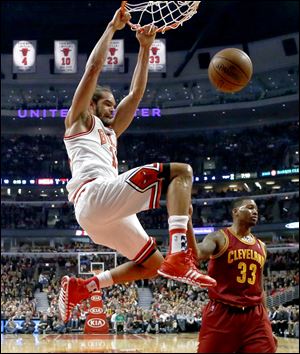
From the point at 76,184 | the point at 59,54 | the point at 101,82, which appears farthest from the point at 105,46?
the point at 101,82

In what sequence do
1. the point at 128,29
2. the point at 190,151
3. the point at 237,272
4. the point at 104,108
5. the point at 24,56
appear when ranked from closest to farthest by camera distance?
the point at 104,108, the point at 237,272, the point at 24,56, the point at 128,29, the point at 190,151

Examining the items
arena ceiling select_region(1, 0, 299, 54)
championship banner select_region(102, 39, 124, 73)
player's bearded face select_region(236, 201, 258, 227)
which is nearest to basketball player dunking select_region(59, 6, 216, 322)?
player's bearded face select_region(236, 201, 258, 227)

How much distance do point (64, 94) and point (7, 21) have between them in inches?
241

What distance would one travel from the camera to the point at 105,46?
468 cm

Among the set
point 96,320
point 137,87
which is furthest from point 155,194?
point 96,320

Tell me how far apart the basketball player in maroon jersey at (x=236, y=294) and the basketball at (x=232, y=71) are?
121cm

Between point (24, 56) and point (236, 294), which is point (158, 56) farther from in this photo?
point (236, 294)

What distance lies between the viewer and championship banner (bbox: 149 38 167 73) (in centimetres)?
2942

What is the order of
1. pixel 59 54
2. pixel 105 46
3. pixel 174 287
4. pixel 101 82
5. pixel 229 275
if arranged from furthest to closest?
pixel 101 82, pixel 59 54, pixel 174 287, pixel 229 275, pixel 105 46

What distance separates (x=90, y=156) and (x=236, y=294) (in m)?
1.95

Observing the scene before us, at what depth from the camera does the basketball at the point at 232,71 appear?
5.71 metres

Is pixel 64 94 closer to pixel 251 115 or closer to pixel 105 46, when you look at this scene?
pixel 251 115

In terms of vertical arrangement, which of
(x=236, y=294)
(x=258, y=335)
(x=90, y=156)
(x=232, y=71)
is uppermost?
(x=232, y=71)

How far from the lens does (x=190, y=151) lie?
3641 centimetres
